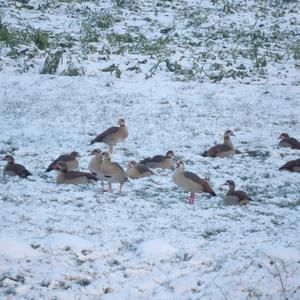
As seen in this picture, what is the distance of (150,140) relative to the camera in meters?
13.2

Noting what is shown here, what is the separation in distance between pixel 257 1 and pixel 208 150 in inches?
916

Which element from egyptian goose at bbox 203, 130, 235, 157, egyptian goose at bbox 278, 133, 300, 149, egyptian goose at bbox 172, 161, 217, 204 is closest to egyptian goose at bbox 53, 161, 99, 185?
egyptian goose at bbox 172, 161, 217, 204

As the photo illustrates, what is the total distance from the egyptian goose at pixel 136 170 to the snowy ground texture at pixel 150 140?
202 millimetres

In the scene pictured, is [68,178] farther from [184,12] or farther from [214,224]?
[184,12]

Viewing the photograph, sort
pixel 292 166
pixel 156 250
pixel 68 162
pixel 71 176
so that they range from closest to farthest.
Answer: pixel 156 250, pixel 71 176, pixel 68 162, pixel 292 166

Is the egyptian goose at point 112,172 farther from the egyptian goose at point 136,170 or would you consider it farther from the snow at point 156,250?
the snow at point 156,250

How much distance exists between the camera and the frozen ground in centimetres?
635

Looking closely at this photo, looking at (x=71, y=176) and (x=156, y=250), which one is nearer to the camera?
(x=156, y=250)

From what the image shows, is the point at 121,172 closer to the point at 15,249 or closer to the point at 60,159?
the point at 60,159

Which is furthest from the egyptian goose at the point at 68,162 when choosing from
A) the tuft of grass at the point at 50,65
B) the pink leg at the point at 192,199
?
the tuft of grass at the point at 50,65

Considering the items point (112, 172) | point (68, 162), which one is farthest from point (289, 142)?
point (68, 162)

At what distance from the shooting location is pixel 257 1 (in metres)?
32.6

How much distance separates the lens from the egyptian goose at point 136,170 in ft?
33.2

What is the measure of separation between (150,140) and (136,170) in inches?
125
